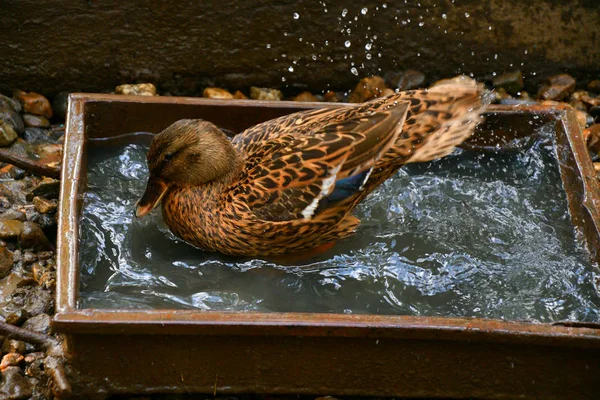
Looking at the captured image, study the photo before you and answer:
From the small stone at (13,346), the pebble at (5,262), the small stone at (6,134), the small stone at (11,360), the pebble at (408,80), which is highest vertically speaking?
the pebble at (408,80)

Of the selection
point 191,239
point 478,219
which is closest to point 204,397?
point 191,239

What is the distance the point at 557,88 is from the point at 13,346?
442 cm

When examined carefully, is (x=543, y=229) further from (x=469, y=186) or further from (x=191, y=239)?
(x=191, y=239)

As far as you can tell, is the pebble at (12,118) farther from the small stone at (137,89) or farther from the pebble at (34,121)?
the small stone at (137,89)

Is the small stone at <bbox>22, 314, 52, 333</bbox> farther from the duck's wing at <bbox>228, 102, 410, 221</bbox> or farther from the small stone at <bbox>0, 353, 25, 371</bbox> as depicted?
the duck's wing at <bbox>228, 102, 410, 221</bbox>

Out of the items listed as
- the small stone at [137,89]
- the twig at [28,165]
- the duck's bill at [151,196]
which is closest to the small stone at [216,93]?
the small stone at [137,89]

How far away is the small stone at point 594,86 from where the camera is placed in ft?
22.5

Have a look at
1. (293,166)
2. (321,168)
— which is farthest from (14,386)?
(321,168)

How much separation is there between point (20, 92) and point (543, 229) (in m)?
3.72

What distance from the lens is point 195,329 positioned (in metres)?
3.84

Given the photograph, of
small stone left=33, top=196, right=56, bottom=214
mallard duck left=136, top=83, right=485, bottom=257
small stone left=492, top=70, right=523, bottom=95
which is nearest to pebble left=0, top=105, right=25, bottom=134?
small stone left=33, top=196, right=56, bottom=214

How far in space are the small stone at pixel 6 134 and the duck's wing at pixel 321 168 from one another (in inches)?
78.6

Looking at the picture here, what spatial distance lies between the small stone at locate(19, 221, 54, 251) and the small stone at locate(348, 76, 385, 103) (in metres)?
2.59

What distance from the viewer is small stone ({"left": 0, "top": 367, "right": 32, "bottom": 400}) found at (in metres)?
4.23
